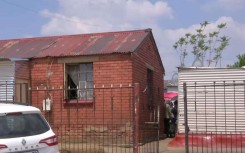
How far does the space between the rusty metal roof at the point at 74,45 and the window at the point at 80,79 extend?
0.55 meters

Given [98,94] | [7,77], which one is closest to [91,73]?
[98,94]

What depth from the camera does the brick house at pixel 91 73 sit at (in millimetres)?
15453

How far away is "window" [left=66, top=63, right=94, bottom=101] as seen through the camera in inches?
636

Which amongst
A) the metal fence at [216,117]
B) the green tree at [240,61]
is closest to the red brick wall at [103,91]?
the metal fence at [216,117]

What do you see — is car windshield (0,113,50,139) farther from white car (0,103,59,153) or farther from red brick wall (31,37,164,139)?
red brick wall (31,37,164,139)

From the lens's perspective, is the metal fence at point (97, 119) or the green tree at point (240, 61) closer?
the metal fence at point (97, 119)

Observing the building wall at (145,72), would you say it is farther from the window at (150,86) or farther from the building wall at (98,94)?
the building wall at (98,94)

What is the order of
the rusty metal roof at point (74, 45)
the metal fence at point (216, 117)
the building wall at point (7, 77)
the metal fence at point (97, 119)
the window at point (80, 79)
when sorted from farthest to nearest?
1. the building wall at point (7, 77)
2. the window at point (80, 79)
3. the rusty metal roof at point (74, 45)
4. the metal fence at point (97, 119)
5. the metal fence at point (216, 117)

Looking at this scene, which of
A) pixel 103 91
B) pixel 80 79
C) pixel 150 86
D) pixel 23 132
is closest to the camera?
pixel 23 132

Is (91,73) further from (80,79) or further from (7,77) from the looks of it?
(7,77)

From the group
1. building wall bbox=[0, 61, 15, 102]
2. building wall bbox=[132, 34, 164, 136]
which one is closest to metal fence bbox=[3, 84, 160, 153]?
building wall bbox=[132, 34, 164, 136]

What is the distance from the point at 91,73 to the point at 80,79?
499mm

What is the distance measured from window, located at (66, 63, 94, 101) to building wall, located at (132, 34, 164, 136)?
1.59m

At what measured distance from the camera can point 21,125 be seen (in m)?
8.45
